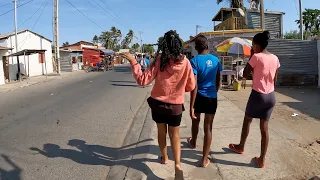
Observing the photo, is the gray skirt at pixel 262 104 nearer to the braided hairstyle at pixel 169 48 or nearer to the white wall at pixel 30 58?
the braided hairstyle at pixel 169 48

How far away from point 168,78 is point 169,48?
0.35 m

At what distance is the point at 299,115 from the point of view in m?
7.77

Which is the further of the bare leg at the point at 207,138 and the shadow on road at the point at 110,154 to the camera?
the shadow on road at the point at 110,154

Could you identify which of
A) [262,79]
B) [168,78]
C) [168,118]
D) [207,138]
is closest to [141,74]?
[168,78]

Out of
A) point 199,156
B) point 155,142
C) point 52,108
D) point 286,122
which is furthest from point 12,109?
point 286,122

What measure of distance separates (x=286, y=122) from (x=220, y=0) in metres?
29.2

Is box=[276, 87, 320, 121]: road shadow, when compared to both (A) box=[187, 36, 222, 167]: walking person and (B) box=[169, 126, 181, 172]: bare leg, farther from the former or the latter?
(B) box=[169, 126, 181, 172]: bare leg

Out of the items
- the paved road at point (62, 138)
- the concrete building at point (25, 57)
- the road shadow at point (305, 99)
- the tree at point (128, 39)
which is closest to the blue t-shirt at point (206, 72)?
the paved road at point (62, 138)

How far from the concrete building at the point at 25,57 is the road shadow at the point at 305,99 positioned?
56.1ft

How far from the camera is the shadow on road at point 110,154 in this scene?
14.7 feet

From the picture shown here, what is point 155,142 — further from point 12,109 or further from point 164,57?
point 12,109

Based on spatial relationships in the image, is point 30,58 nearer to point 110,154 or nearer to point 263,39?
point 110,154

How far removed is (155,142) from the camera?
559 cm

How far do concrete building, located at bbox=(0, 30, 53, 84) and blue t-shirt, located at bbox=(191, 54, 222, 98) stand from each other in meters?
19.1
